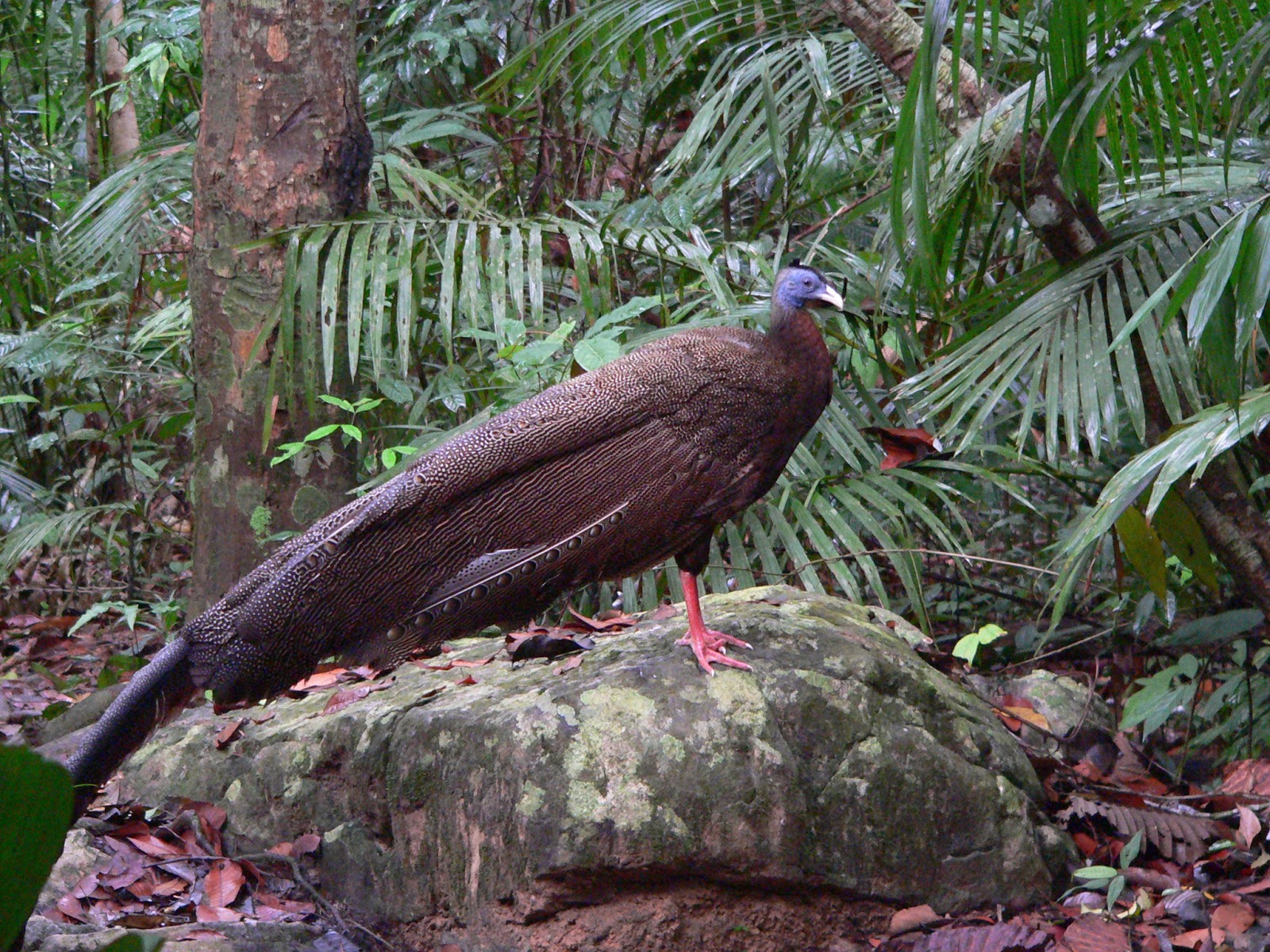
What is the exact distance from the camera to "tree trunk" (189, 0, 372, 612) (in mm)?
4008

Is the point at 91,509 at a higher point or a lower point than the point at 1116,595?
Result: higher

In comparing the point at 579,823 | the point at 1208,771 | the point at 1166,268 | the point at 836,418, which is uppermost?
the point at 1166,268

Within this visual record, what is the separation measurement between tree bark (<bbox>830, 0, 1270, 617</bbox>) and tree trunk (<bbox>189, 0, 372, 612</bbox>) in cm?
171

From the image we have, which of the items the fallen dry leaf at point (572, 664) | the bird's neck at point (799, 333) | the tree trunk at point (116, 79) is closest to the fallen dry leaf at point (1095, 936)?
the fallen dry leaf at point (572, 664)

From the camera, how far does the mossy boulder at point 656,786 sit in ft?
8.46

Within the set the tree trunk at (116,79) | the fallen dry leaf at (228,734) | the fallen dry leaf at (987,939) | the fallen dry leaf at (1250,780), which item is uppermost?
the tree trunk at (116,79)

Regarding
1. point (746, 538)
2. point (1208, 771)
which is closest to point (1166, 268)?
point (1208, 771)

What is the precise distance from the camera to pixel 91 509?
507 centimetres

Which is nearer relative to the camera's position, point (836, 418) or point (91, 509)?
point (836, 418)

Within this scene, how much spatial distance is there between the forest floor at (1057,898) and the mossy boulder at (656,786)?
7 cm

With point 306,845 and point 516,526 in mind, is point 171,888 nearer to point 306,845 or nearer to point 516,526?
point 306,845

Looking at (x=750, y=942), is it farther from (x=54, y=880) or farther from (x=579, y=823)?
(x=54, y=880)

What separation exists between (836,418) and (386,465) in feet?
4.71

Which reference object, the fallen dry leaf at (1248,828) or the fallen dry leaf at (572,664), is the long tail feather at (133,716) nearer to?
the fallen dry leaf at (572,664)
